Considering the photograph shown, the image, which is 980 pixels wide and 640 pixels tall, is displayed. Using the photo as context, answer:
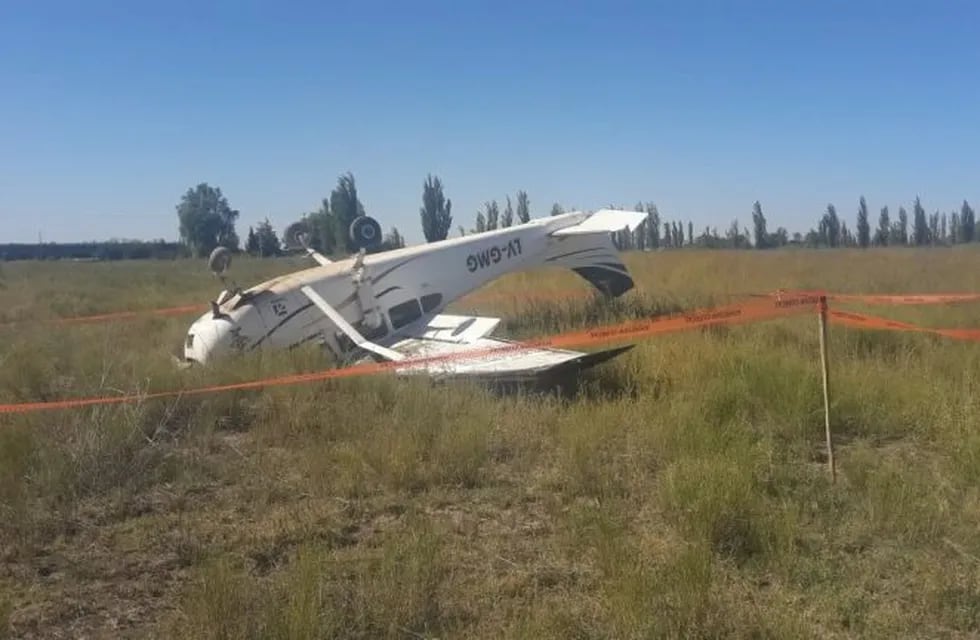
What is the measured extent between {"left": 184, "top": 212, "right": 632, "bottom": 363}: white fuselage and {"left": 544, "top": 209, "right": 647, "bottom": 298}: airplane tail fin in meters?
0.05

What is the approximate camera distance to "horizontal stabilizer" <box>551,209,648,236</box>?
1431cm

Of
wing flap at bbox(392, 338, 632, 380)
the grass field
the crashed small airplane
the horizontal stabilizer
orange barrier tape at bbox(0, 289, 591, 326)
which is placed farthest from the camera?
orange barrier tape at bbox(0, 289, 591, 326)

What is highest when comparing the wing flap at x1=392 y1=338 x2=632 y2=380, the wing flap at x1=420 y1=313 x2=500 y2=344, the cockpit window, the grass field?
the cockpit window

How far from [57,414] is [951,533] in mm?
6619

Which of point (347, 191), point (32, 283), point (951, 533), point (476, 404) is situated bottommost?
point (951, 533)

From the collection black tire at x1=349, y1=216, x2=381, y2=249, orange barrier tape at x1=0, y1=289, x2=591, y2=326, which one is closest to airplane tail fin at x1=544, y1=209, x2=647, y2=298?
orange barrier tape at x1=0, y1=289, x2=591, y2=326

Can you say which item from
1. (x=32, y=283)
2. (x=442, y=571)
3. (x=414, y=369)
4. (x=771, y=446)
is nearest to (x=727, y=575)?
(x=442, y=571)

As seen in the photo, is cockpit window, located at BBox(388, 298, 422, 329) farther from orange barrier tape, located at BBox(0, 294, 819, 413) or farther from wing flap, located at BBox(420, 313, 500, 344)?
orange barrier tape, located at BBox(0, 294, 819, 413)

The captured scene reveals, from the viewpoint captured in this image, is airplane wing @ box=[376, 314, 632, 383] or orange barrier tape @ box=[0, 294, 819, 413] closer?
orange barrier tape @ box=[0, 294, 819, 413]

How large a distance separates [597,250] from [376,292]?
515cm

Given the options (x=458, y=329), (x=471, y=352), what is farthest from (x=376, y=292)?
(x=471, y=352)

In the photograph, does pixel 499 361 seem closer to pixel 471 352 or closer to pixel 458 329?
pixel 471 352

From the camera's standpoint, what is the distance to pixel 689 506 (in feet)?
15.5

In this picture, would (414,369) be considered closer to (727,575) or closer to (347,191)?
(727,575)
